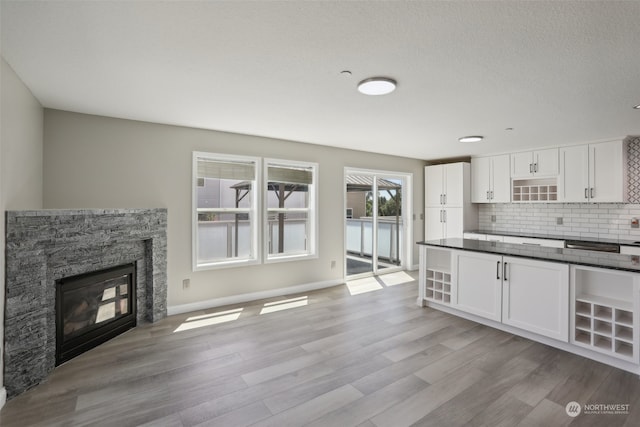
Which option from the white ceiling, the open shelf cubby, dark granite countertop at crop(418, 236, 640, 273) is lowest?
the open shelf cubby

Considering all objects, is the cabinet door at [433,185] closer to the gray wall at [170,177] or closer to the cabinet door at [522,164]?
the cabinet door at [522,164]

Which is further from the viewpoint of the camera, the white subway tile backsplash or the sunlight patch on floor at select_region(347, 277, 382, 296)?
the sunlight patch on floor at select_region(347, 277, 382, 296)

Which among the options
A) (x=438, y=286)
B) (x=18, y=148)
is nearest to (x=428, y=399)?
(x=438, y=286)

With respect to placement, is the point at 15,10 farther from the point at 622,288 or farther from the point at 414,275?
A: the point at 414,275

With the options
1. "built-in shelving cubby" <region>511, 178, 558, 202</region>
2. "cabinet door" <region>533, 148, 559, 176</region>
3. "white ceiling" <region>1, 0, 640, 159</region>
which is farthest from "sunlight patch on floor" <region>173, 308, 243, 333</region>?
"cabinet door" <region>533, 148, 559, 176</region>

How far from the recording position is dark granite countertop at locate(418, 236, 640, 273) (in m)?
2.71

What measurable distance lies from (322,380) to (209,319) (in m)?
1.93

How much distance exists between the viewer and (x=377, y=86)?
2619 mm

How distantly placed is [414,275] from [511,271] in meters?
2.94

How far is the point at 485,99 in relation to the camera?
9.93 ft

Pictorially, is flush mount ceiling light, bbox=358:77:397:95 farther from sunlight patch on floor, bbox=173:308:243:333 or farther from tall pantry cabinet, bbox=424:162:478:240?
tall pantry cabinet, bbox=424:162:478:240

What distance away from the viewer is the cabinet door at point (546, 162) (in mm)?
5211

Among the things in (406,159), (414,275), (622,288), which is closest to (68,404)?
(622,288)

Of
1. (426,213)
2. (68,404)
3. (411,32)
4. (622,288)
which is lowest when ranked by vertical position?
(68,404)
